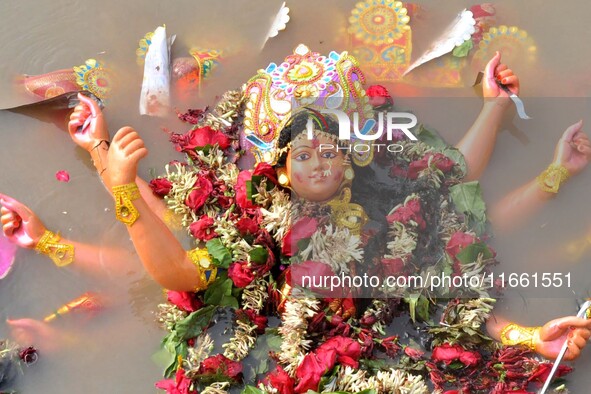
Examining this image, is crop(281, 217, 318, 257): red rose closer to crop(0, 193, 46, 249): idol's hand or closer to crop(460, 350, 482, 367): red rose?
crop(460, 350, 482, 367): red rose

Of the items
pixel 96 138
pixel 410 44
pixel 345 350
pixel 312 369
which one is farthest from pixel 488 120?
pixel 96 138

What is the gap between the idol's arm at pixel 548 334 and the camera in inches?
102

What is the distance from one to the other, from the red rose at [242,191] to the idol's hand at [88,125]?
0.56 metres

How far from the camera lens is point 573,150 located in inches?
117

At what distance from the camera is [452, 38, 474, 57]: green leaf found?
3301 millimetres

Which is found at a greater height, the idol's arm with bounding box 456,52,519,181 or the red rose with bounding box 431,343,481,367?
the idol's arm with bounding box 456,52,519,181

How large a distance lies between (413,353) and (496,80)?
111 cm

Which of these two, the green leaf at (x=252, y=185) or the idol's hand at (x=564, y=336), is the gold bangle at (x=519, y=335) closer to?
the idol's hand at (x=564, y=336)

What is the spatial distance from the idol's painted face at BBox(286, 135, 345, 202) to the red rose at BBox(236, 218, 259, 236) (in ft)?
0.64

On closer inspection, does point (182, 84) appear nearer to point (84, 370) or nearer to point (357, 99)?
point (357, 99)

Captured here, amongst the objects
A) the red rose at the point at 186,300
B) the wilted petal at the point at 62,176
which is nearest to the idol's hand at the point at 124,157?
the red rose at the point at 186,300

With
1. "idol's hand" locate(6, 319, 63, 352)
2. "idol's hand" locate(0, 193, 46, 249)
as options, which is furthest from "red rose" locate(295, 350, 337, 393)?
"idol's hand" locate(0, 193, 46, 249)

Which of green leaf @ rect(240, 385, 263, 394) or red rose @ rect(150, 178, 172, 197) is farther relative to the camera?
red rose @ rect(150, 178, 172, 197)

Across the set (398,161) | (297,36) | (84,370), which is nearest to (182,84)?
(297,36)
